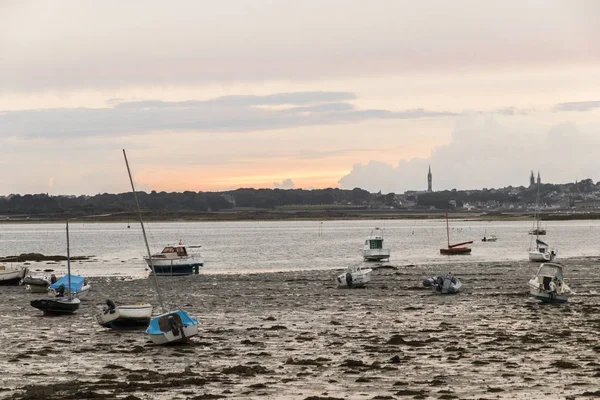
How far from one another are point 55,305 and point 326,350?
1620cm

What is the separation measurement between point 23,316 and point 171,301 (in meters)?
8.77

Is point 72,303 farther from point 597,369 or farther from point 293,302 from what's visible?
point 597,369

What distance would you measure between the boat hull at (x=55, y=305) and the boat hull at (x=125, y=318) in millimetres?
5563

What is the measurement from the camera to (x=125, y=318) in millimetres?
34406

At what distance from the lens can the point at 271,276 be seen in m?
65.9

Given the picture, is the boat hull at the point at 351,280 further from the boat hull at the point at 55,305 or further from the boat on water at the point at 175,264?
the boat on water at the point at 175,264

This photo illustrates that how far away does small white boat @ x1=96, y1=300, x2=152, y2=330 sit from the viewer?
1351 inches

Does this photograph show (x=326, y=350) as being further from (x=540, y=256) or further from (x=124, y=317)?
(x=540, y=256)

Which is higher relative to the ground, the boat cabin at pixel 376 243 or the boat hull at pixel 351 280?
the boat cabin at pixel 376 243

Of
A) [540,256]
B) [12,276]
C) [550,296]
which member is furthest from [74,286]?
[540,256]

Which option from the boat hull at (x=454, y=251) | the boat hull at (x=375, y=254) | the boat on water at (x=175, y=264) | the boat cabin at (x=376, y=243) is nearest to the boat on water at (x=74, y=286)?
the boat on water at (x=175, y=264)

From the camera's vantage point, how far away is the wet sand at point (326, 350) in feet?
72.9

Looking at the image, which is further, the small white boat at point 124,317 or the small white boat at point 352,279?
the small white boat at point 352,279

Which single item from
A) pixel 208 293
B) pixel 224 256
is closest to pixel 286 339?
pixel 208 293
